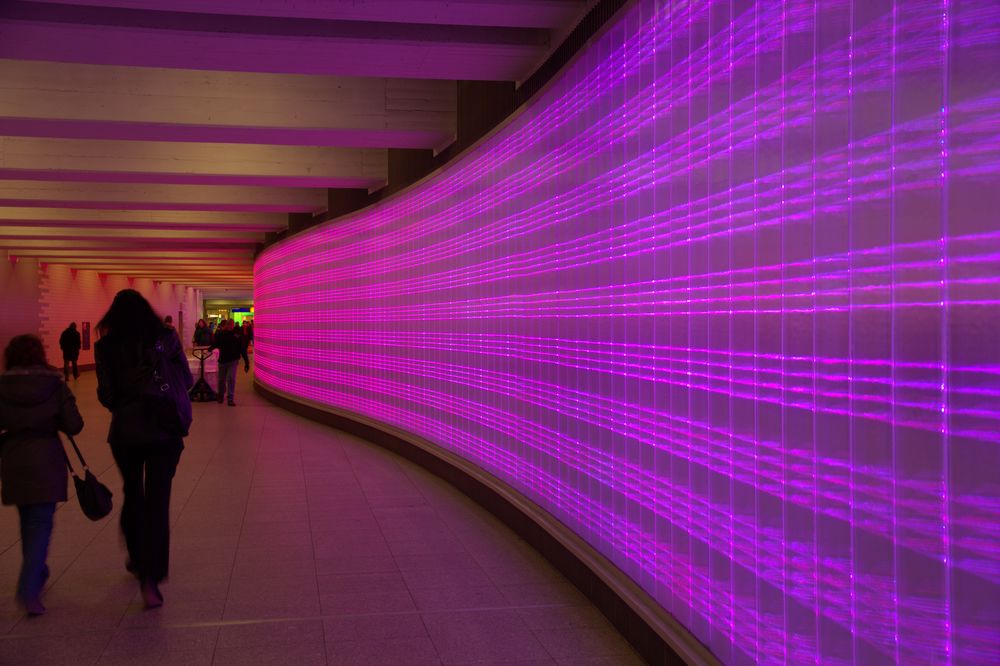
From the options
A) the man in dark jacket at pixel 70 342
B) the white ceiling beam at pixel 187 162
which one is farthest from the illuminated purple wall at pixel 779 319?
the man in dark jacket at pixel 70 342

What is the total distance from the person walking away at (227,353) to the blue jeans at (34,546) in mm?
10459

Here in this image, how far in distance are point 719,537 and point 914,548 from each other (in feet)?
3.94

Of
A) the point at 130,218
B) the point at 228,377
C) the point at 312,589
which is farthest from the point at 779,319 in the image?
the point at 228,377

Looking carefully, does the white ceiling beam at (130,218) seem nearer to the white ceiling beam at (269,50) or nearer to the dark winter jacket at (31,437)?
the white ceiling beam at (269,50)

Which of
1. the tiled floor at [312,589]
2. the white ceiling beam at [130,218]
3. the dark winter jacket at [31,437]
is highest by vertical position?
the white ceiling beam at [130,218]

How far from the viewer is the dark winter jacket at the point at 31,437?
450 cm

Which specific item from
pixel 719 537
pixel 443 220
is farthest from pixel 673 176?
pixel 443 220

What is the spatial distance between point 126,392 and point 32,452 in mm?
541

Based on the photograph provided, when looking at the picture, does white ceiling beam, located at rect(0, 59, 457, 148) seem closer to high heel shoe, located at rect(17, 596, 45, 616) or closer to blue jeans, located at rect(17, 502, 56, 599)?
blue jeans, located at rect(17, 502, 56, 599)

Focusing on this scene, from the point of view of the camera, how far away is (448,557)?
5.63 meters

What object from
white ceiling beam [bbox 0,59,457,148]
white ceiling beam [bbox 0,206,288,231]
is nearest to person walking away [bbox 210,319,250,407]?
white ceiling beam [bbox 0,206,288,231]

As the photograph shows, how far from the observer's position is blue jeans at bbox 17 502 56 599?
14.6ft

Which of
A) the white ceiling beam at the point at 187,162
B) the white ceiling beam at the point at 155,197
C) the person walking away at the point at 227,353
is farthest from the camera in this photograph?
the person walking away at the point at 227,353

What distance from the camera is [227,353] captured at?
1606 cm
